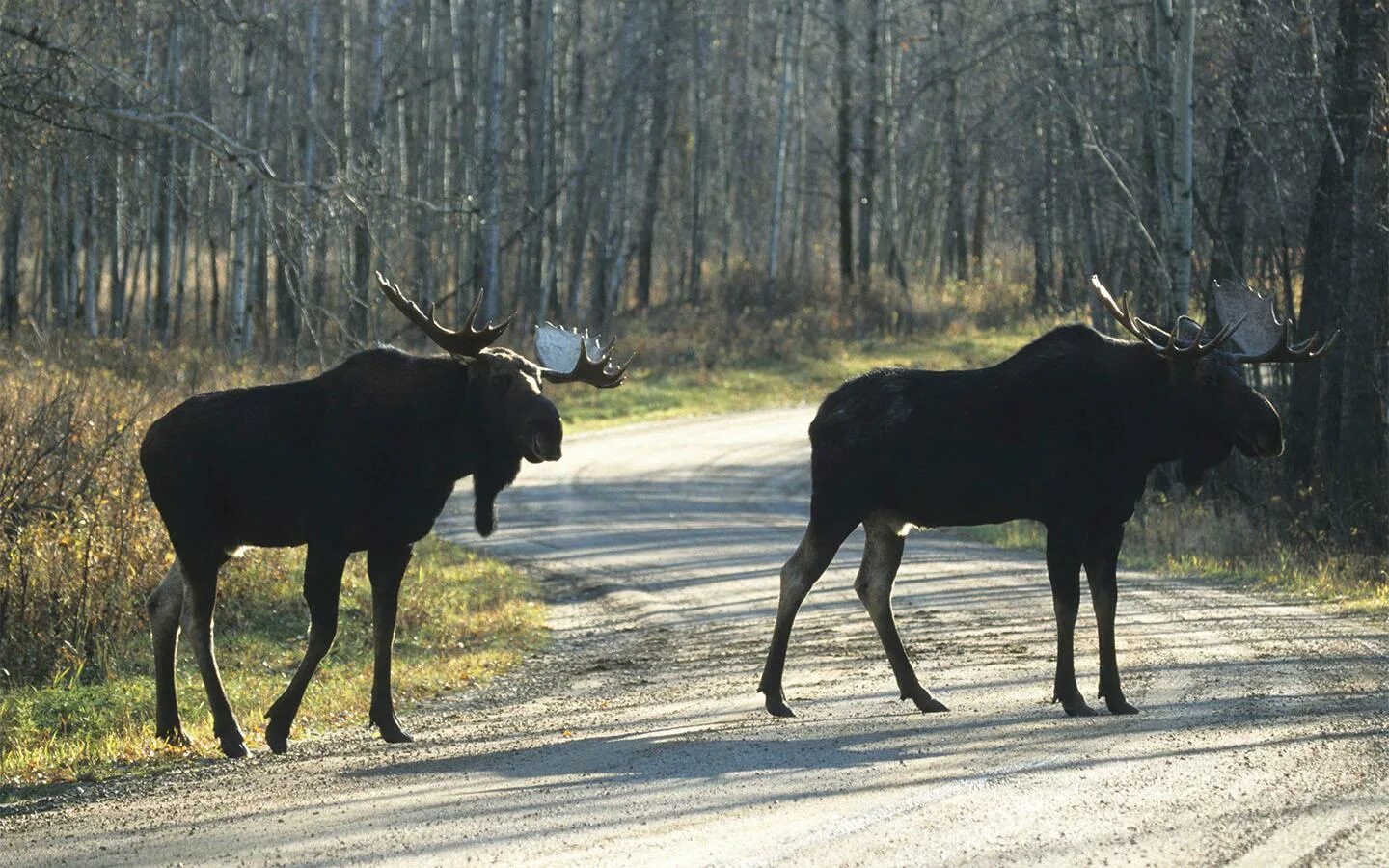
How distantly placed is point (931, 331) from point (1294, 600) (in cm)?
2962

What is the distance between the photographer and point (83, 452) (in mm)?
13906

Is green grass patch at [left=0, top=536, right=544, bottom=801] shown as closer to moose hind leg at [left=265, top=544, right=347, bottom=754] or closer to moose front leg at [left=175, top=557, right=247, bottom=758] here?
moose front leg at [left=175, top=557, right=247, bottom=758]

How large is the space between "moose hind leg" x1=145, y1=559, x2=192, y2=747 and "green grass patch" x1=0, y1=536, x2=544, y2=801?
0.38ft

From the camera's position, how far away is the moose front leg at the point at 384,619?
9383mm

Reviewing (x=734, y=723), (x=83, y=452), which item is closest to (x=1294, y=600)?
(x=734, y=723)

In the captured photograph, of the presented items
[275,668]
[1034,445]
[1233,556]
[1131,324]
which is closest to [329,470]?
[275,668]

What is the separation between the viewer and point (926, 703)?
970 cm

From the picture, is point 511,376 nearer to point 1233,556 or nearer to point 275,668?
point 275,668

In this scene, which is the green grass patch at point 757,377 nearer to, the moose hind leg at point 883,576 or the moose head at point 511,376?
the moose hind leg at point 883,576

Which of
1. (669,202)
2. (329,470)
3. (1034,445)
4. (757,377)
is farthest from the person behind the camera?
(669,202)

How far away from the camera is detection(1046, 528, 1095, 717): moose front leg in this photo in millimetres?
9391

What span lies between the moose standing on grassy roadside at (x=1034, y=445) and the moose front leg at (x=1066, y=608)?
0.04 feet

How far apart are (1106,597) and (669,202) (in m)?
50.4

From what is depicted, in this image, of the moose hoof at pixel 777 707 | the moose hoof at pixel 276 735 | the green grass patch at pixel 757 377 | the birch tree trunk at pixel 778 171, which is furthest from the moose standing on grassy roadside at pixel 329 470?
the birch tree trunk at pixel 778 171
